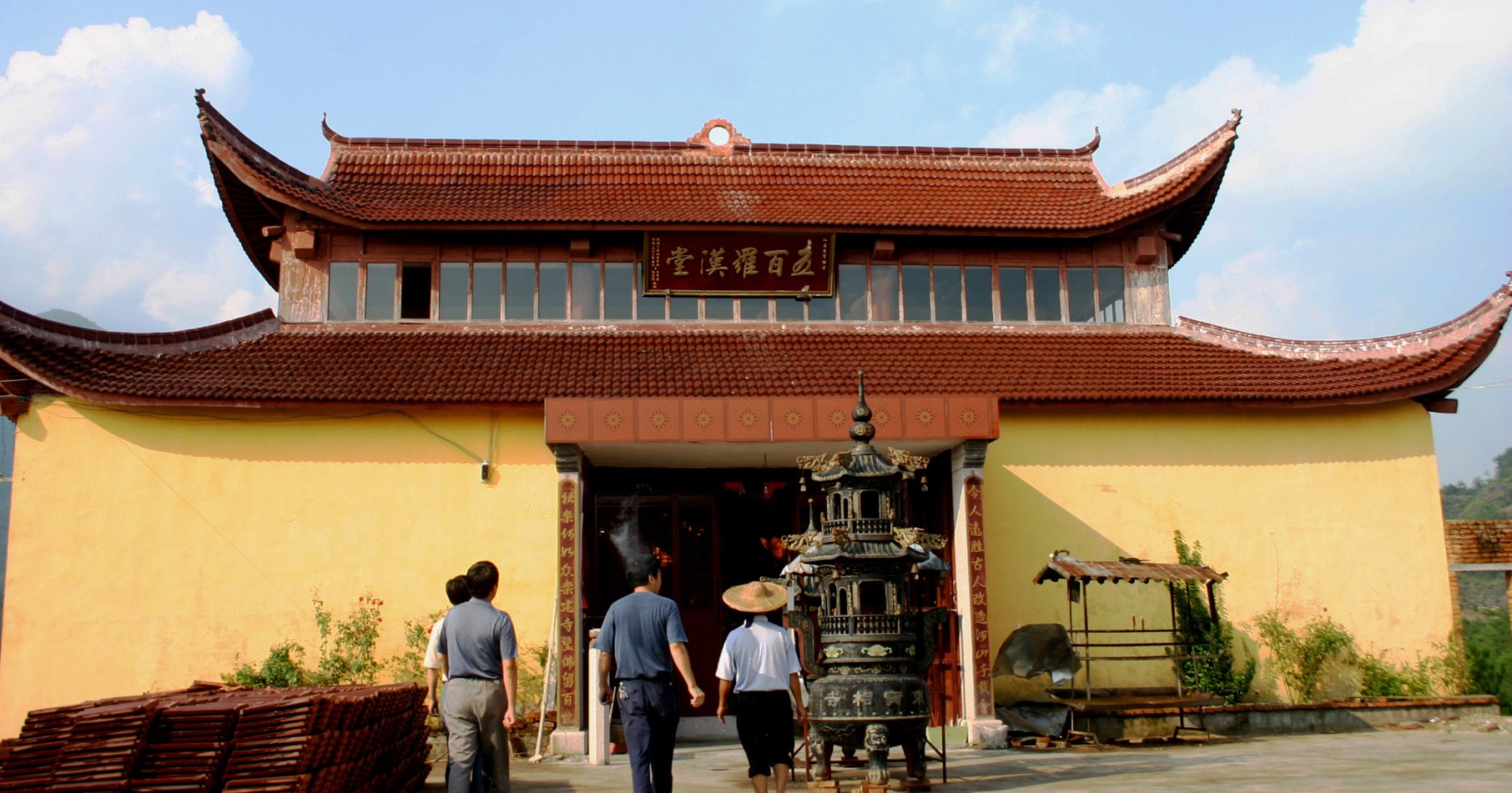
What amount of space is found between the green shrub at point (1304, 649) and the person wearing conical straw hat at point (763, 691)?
23.8 feet

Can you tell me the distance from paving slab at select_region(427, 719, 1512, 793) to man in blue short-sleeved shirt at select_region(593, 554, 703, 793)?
2163 mm

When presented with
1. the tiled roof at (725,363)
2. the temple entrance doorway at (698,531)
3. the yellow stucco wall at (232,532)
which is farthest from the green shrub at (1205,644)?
the yellow stucco wall at (232,532)

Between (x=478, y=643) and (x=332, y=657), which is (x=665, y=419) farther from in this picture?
(x=478, y=643)

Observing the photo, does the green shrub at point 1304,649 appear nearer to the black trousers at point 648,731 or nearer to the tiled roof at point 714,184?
the tiled roof at point 714,184

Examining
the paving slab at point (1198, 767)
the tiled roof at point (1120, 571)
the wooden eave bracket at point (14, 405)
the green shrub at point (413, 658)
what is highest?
the wooden eave bracket at point (14, 405)

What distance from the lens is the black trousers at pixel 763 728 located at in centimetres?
734

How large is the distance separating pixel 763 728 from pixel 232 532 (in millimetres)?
7215

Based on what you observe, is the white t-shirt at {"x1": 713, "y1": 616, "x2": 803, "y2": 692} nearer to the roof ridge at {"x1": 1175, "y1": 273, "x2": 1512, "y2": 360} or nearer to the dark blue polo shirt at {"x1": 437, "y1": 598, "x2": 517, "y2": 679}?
the dark blue polo shirt at {"x1": 437, "y1": 598, "x2": 517, "y2": 679}

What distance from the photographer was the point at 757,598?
25.6 ft

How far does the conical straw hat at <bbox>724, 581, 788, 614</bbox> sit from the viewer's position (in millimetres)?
7750

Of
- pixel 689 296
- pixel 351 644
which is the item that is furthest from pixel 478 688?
pixel 689 296

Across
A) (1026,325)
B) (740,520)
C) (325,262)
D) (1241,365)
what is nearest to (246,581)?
(325,262)

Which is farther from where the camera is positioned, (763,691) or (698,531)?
(698,531)

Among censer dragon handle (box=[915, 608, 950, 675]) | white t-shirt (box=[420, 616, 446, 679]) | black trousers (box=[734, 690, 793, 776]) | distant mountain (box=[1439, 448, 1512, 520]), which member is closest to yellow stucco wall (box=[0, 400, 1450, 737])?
censer dragon handle (box=[915, 608, 950, 675])
